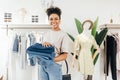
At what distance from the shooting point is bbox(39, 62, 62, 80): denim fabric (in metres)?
2.48

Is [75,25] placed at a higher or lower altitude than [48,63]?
higher

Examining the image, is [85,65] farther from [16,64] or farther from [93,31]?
[16,64]

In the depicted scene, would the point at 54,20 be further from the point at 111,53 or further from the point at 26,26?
the point at 111,53

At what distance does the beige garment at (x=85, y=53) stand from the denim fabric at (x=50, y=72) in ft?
1.70

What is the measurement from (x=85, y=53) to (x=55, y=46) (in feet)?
1.61

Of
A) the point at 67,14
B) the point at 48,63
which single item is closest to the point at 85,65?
the point at 48,63

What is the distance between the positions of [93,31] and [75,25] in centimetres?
42

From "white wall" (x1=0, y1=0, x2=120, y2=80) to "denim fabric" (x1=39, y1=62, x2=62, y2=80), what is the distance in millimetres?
928

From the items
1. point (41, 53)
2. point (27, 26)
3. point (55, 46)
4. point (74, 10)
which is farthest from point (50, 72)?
point (74, 10)

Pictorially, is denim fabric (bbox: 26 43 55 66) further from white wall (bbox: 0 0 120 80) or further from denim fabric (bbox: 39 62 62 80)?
white wall (bbox: 0 0 120 80)

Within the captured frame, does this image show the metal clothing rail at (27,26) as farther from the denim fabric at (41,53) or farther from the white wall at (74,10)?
the denim fabric at (41,53)

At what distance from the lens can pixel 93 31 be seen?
3.12 m

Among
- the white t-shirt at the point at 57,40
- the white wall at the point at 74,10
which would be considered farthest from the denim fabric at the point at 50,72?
the white wall at the point at 74,10

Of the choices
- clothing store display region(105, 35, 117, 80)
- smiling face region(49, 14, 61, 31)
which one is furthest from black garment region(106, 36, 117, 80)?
smiling face region(49, 14, 61, 31)
